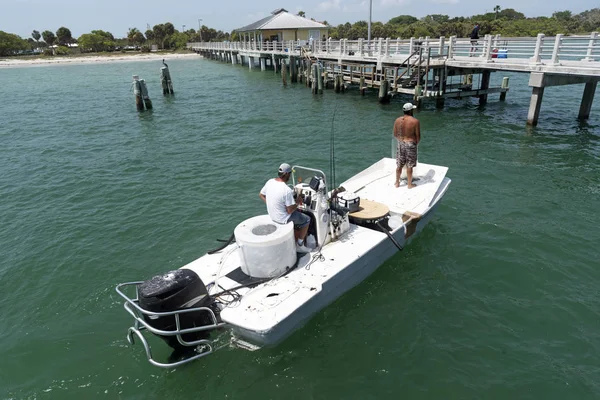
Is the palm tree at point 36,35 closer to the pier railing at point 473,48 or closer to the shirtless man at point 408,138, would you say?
the pier railing at point 473,48

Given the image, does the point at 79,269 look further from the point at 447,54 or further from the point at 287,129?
the point at 447,54

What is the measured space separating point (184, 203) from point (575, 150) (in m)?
14.2

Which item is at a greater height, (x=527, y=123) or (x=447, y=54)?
(x=447, y=54)

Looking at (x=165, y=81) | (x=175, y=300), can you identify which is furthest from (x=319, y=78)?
(x=175, y=300)

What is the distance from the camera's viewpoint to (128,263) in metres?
8.55

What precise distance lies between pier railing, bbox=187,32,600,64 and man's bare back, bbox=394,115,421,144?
9881 mm

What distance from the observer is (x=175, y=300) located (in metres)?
4.94

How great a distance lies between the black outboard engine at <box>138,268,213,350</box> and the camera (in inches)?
189

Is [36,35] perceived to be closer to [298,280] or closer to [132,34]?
[132,34]

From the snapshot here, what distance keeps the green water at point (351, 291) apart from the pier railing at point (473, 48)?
10.8ft

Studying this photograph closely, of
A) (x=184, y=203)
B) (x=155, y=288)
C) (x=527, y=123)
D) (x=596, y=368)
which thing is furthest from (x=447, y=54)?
(x=155, y=288)

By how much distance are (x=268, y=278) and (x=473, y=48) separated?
68.4ft

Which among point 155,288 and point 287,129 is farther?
point 287,129

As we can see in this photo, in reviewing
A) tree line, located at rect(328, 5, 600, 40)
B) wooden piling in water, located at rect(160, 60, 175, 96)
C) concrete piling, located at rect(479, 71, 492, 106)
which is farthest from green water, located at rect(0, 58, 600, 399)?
tree line, located at rect(328, 5, 600, 40)
